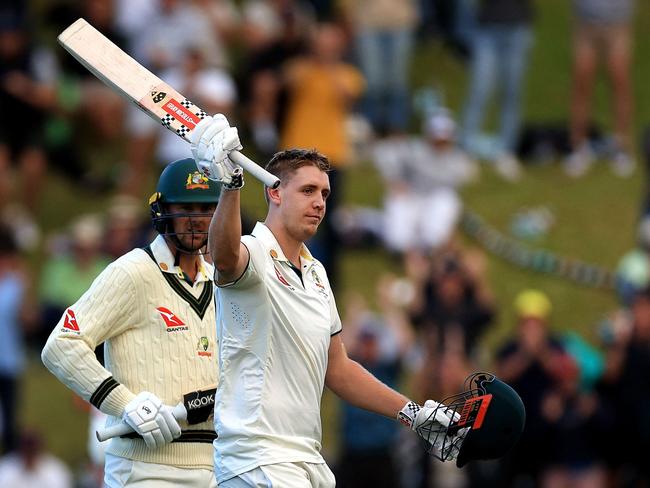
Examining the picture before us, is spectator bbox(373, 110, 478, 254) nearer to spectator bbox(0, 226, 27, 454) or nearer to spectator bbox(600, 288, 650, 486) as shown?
spectator bbox(600, 288, 650, 486)

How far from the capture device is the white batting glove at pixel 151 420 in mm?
7469

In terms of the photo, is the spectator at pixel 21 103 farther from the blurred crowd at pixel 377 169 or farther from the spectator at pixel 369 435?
the spectator at pixel 369 435

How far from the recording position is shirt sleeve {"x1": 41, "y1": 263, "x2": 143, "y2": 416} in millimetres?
7652

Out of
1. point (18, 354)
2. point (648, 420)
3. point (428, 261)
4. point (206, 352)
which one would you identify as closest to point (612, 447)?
point (648, 420)

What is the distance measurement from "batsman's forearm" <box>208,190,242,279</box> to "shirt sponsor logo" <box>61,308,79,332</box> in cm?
133

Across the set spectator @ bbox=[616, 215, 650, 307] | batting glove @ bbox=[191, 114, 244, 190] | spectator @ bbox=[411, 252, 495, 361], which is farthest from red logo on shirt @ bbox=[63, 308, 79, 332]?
spectator @ bbox=[616, 215, 650, 307]

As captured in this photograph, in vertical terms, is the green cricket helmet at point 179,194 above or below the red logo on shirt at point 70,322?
above

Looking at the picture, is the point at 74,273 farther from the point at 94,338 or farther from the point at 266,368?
the point at 266,368

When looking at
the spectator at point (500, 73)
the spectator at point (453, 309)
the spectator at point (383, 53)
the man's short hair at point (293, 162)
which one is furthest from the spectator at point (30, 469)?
the man's short hair at point (293, 162)

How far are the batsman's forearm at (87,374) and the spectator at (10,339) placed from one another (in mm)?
7694

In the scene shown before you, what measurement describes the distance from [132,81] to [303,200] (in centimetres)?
102

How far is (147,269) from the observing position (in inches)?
311

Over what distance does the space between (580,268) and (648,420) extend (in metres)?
4.98

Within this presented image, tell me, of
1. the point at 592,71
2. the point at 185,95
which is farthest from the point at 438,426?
the point at 592,71
